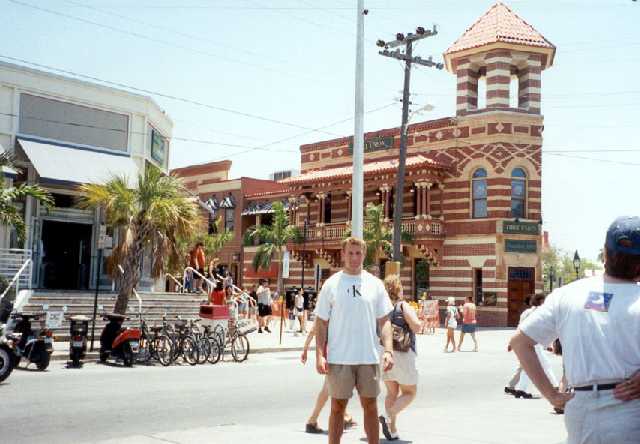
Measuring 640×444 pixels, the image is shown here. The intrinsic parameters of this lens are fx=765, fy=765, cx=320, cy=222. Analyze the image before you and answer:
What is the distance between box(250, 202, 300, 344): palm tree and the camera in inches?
1839

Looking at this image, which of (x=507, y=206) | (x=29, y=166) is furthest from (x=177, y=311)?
(x=507, y=206)

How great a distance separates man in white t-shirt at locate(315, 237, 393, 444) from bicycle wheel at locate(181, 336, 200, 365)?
1123cm

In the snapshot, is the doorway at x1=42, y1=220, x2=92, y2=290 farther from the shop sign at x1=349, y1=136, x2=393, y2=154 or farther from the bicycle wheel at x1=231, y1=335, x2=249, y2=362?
the shop sign at x1=349, y1=136, x2=393, y2=154

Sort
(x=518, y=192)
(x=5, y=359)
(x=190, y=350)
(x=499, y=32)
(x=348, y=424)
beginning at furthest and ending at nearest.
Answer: (x=499, y=32) → (x=518, y=192) → (x=190, y=350) → (x=5, y=359) → (x=348, y=424)

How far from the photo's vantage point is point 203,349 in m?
17.8

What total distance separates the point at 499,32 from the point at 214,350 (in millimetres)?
27614

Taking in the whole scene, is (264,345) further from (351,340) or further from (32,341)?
(351,340)

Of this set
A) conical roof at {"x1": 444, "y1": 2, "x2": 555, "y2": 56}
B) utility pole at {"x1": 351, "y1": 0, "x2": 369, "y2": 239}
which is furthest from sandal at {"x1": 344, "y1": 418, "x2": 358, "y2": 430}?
conical roof at {"x1": 444, "y1": 2, "x2": 555, "y2": 56}

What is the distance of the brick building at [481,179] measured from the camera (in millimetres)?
37969

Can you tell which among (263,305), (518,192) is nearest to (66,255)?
(263,305)

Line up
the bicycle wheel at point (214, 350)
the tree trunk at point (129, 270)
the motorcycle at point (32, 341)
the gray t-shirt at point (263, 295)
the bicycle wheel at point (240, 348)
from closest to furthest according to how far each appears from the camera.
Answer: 1. the motorcycle at point (32, 341)
2. the bicycle wheel at point (214, 350)
3. the bicycle wheel at point (240, 348)
4. the tree trunk at point (129, 270)
5. the gray t-shirt at point (263, 295)

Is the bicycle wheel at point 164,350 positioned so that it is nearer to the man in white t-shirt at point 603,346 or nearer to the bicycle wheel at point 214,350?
the bicycle wheel at point 214,350

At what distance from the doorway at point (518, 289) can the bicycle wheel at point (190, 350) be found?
76.6ft

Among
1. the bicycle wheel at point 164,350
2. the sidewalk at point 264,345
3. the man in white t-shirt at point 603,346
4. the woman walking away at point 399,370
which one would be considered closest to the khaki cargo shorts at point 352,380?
the woman walking away at point 399,370
